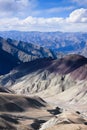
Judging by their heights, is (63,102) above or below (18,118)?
above

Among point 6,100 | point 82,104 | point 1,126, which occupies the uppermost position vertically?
point 82,104

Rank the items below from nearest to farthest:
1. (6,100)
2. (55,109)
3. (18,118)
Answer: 1. (18,118)
2. (6,100)
3. (55,109)

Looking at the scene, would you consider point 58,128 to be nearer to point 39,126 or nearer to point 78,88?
point 39,126

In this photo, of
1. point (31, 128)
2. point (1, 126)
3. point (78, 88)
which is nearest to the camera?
point (1, 126)

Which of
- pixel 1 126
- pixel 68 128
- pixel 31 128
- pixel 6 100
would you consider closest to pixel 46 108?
pixel 6 100

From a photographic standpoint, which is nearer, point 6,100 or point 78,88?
point 6,100

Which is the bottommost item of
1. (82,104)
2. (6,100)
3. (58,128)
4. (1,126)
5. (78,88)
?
Result: (58,128)

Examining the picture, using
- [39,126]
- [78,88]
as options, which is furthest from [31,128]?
[78,88]

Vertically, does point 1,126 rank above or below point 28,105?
below

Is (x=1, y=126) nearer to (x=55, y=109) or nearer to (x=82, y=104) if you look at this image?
(x=55, y=109)
